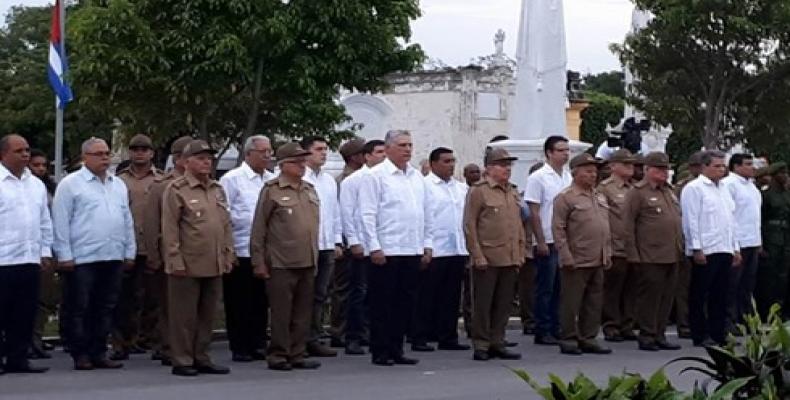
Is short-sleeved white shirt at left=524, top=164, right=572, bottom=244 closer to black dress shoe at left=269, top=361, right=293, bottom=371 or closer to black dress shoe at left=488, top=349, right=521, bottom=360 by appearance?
black dress shoe at left=488, top=349, right=521, bottom=360

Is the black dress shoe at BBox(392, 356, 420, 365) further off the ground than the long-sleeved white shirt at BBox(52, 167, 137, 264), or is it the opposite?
the long-sleeved white shirt at BBox(52, 167, 137, 264)

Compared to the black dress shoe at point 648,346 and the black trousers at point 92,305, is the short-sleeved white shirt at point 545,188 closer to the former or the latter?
the black dress shoe at point 648,346

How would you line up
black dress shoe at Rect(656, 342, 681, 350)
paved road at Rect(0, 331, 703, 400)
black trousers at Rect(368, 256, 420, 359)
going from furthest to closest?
black dress shoe at Rect(656, 342, 681, 350), black trousers at Rect(368, 256, 420, 359), paved road at Rect(0, 331, 703, 400)

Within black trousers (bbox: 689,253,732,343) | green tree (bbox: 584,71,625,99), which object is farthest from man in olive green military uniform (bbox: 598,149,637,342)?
green tree (bbox: 584,71,625,99)

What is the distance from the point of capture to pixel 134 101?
21.5 m

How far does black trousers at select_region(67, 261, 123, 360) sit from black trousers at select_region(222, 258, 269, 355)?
41.4 inches

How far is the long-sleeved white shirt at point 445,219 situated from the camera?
1401cm

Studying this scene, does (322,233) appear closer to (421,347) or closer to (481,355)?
(421,347)

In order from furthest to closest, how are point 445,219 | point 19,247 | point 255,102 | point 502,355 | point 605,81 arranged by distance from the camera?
point 605,81
point 255,102
point 445,219
point 502,355
point 19,247

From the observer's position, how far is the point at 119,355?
42.5 ft

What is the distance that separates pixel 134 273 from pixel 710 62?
50.6 ft

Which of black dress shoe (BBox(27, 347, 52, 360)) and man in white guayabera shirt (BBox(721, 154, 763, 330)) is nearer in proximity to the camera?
black dress shoe (BBox(27, 347, 52, 360))

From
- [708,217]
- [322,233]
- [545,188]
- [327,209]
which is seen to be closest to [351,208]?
[327,209]

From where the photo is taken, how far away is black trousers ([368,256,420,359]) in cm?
1269
